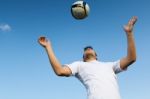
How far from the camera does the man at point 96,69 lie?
769 cm

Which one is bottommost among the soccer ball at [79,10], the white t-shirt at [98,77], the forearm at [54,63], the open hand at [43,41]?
the white t-shirt at [98,77]

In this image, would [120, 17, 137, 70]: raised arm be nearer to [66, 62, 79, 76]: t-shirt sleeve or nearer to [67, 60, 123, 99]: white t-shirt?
[67, 60, 123, 99]: white t-shirt

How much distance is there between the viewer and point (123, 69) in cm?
837

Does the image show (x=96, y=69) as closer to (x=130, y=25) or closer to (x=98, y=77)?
(x=98, y=77)

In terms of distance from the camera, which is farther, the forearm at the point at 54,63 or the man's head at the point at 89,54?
the man's head at the point at 89,54

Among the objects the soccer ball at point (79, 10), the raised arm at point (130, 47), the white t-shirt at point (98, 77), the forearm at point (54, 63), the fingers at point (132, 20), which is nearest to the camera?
the white t-shirt at point (98, 77)

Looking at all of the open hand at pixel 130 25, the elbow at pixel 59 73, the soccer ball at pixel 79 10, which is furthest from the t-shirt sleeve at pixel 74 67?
the soccer ball at pixel 79 10

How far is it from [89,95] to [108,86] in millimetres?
482

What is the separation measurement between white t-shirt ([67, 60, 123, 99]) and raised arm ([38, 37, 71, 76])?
0.68 ft

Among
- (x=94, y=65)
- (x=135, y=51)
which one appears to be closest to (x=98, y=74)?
(x=94, y=65)

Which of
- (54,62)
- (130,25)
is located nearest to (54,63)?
(54,62)

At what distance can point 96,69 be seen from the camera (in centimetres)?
807

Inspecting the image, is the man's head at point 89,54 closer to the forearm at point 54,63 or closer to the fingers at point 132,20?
the forearm at point 54,63

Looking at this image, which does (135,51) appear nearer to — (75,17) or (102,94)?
(102,94)
